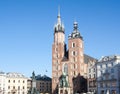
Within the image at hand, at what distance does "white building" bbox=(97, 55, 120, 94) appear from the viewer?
101688 mm

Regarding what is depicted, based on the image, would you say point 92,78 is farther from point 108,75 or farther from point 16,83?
point 16,83

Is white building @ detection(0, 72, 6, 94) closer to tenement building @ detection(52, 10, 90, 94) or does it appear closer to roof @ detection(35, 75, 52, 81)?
roof @ detection(35, 75, 52, 81)

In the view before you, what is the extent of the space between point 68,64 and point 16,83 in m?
31.7

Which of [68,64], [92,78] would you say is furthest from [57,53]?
[92,78]

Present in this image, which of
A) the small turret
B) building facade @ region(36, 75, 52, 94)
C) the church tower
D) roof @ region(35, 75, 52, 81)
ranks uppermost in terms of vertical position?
the small turret

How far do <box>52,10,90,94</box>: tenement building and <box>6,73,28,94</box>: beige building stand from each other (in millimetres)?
22127

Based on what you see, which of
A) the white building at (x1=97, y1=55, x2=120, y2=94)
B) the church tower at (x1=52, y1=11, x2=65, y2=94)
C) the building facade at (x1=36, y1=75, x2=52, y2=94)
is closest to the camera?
the white building at (x1=97, y1=55, x2=120, y2=94)

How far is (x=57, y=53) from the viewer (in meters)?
136

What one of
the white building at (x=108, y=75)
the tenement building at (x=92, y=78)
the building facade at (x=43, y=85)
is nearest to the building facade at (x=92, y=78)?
the tenement building at (x=92, y=78)

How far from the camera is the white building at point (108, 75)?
102m

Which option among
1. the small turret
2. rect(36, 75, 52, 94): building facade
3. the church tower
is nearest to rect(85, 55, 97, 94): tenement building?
the church tower

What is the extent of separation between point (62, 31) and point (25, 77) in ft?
106

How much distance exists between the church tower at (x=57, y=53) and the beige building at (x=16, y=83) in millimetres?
22127

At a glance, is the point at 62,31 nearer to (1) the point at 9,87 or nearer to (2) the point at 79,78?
(2) the point at 79,78
